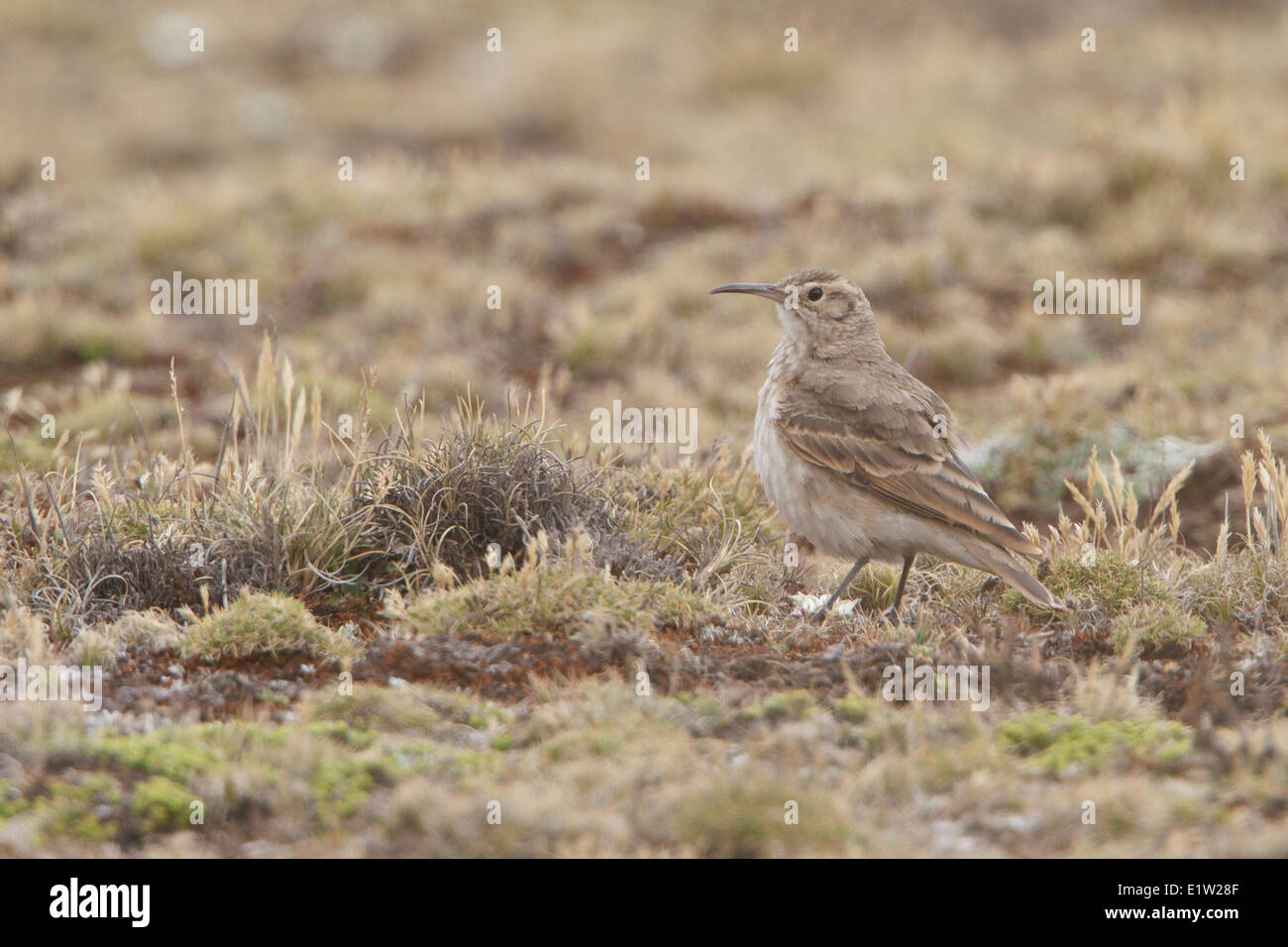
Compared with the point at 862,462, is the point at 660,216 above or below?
above

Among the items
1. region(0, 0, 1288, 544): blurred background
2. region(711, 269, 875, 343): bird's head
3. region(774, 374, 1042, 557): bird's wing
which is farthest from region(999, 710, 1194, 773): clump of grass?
region(0, 0, 1288, 544): blurred background

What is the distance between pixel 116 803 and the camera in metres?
4.98

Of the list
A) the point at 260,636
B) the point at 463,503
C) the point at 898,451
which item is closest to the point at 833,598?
the point at 898,451

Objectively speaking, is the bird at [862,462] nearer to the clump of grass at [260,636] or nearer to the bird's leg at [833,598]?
the bird's leg at [833,598]

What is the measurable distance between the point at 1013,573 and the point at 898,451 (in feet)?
2.83

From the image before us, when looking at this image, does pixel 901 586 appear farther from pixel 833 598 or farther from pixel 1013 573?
pixel 1013 573

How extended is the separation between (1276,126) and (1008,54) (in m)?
6.41

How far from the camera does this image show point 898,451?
23.3ft

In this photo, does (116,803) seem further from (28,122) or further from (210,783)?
(28,122)

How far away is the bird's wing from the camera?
6.82 meters

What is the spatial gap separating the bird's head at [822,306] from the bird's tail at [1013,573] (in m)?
1.59

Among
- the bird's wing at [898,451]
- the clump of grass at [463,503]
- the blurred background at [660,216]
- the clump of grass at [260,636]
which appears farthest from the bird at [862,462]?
the clump of grass at [260,636]

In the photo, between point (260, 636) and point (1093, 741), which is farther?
point (260, 636)

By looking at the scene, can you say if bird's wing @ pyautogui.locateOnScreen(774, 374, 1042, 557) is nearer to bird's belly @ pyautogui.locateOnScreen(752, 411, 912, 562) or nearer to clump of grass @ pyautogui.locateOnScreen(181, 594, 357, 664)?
bird's belly @ pyautogui.locateOnScreen(752, 411, 912, 562)
